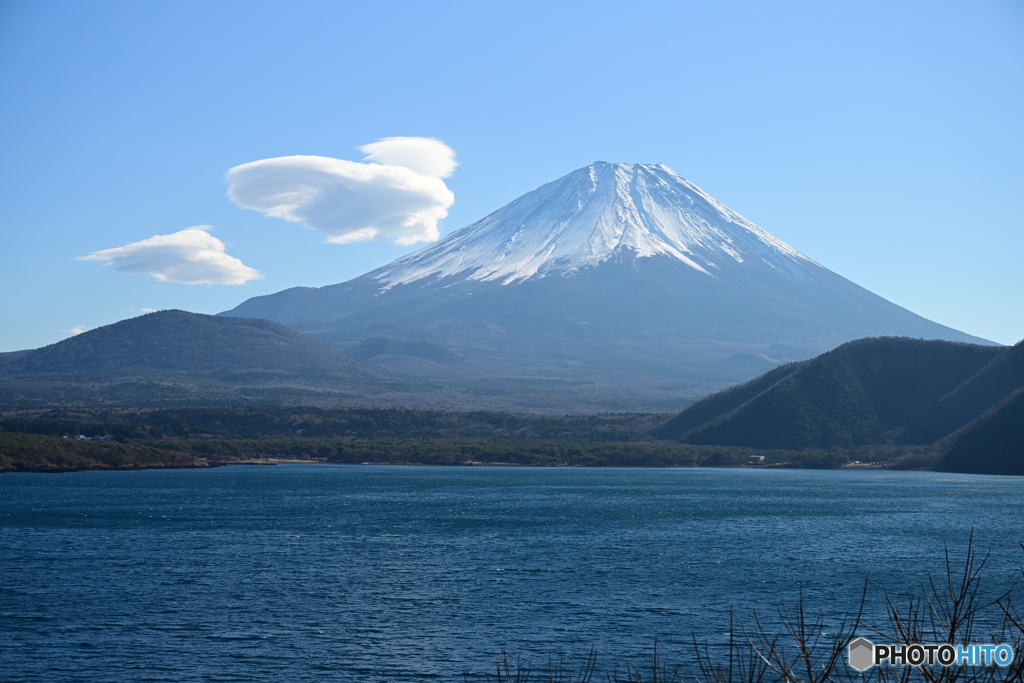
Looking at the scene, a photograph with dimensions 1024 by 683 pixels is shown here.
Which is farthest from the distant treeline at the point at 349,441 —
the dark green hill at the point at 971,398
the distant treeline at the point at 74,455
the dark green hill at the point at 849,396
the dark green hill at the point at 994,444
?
the dark green hill at the point at 994,444

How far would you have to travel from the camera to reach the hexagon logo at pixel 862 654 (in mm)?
8766

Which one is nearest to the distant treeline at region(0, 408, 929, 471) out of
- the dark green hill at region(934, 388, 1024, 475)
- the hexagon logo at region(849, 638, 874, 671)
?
the dark green hill at region(934, 388, 1024, 475)

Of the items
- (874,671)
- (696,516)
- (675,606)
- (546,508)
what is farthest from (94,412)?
(874,671)

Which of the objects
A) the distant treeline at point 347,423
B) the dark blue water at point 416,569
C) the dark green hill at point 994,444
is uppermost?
the distant treeline at point 347,423

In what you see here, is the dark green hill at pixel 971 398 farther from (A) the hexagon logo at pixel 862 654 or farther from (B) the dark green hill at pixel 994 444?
(A) the hexagon logo at pixel 862 654

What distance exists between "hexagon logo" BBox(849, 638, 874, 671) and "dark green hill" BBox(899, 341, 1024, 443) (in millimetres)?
94335

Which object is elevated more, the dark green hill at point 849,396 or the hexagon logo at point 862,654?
the dark green hill at point 849,396

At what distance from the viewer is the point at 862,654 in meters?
8.88

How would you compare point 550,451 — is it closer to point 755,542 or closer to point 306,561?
point 755,542

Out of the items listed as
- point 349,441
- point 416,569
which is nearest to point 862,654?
point 416,569

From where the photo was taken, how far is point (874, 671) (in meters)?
21.1

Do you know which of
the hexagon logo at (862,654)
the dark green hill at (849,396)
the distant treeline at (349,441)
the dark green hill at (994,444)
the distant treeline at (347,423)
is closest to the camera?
the hexagon logo at (862,654)

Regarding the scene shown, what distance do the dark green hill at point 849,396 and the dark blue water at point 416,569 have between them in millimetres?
35913

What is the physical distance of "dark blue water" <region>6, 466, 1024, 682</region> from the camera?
75.8 ft
